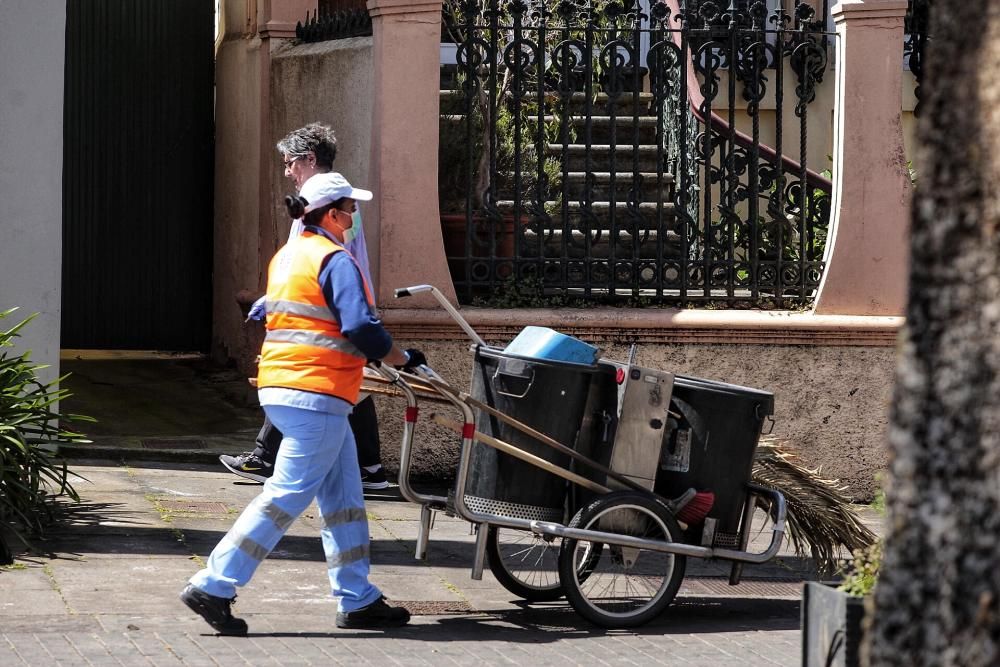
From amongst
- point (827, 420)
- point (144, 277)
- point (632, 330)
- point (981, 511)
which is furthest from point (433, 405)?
point (981, 511)

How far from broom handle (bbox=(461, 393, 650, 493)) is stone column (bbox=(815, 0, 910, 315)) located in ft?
11.3

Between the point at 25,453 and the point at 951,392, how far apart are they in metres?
5.26

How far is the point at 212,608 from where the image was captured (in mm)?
5832

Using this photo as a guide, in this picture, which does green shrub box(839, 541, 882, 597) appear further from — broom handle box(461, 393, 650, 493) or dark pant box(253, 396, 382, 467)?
dark pant box(253, 396, 382, 467)

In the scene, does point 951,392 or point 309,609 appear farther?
point 309,609

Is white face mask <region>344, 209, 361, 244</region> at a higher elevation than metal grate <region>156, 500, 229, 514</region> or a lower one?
higher

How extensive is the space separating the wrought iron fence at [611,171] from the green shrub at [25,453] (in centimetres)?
285

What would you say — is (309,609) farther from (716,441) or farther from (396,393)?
(716,441)

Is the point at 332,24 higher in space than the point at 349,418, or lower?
higher

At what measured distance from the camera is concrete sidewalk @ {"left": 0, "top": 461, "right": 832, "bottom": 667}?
5.74m

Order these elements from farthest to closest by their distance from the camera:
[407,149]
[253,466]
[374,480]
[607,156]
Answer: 1. [607,156]
2. [407,149]
3. [374,480]
4. [253,466]

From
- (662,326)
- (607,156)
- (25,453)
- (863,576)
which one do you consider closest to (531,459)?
(863,576)

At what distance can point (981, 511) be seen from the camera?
2666mm

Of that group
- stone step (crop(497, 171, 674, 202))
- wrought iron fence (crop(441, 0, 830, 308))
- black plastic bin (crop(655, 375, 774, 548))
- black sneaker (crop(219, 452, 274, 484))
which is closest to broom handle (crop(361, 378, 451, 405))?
black plastic bin (crop(655, 375, 774, 548))
